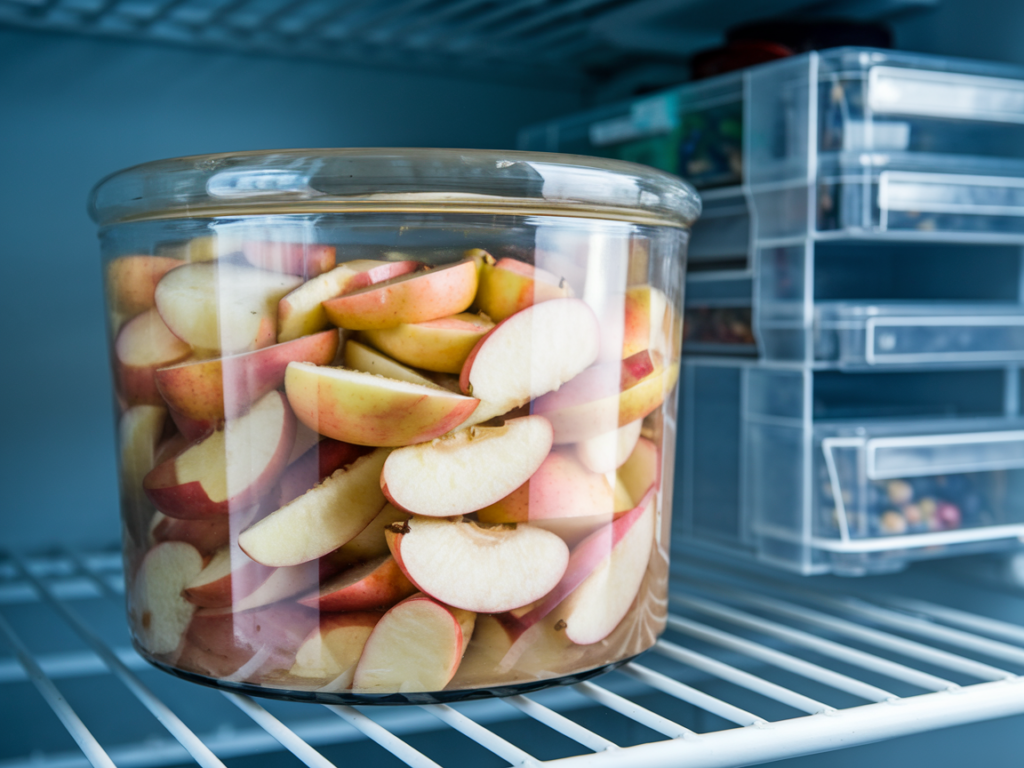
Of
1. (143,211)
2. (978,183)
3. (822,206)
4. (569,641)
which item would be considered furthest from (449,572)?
(978,183)

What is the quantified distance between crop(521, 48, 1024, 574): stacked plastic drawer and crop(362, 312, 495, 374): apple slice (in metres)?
0.32

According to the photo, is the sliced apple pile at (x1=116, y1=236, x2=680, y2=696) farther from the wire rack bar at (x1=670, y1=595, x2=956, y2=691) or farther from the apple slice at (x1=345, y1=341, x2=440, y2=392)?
the wire rack bar at (x1=670, y1=595, x2=956, y2=691)

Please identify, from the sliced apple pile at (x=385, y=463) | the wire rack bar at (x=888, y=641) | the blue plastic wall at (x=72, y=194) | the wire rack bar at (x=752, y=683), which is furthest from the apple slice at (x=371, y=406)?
the blue plastic wall at (x=72, y=194)

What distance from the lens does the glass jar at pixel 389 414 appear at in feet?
1.58

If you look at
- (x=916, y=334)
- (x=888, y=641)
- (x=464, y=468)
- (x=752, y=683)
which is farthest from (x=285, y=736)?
(x=916, y=334)

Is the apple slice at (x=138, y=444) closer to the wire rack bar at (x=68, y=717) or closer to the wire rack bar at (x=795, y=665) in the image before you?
the wire rack bar at (x=68, y=717)

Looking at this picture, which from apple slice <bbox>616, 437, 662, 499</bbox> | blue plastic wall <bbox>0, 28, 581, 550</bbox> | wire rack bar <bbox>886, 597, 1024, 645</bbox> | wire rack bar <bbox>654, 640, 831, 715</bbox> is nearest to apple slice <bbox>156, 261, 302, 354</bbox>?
apple slice <bbox>616, 437, 662, 499</bbox>

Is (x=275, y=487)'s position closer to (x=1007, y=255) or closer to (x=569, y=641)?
(x=569, y=641)

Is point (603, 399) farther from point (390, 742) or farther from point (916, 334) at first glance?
point (916, 334)

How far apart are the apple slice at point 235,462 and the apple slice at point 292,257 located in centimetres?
6

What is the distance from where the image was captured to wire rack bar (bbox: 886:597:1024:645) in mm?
672

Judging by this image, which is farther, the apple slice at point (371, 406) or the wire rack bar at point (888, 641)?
the wire rack bar at point (888, 641)

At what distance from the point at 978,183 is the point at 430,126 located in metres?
0.52

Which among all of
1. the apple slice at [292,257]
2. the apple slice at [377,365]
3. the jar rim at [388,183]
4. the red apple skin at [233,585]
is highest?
the jar rim at [388,183]
